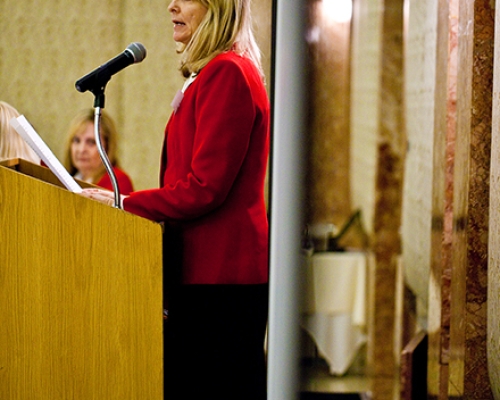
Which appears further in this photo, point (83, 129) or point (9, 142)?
point (83, 129)

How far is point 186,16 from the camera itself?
1286 mm

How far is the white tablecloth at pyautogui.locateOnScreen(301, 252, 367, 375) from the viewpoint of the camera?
18cm

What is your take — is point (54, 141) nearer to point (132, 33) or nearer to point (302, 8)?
point (132, 33)

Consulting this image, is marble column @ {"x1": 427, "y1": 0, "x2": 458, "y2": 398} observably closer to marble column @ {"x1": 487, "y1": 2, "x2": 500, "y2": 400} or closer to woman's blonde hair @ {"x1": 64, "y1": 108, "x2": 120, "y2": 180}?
marble column @ {"x1": 487, "y1": 2, "x2": 500, "y2": 400}

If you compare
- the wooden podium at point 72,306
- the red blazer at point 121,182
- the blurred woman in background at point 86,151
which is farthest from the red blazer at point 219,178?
the blurred woman in background at point 86,151

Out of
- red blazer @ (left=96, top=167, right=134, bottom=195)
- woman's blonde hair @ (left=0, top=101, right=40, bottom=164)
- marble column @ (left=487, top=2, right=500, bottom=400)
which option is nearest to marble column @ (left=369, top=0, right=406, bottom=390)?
marble column @ (left=487, top=2, right=500, bottom=400)

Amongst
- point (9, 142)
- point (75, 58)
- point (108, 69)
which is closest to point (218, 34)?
point (108, 69)

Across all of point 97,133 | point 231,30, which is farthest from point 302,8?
point 231,30

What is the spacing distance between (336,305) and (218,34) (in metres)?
1.13

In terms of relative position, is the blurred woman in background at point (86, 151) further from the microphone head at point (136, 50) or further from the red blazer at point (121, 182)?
the microphone head at point (136, 50)

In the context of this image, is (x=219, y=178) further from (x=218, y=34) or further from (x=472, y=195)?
(x=472, y=195)

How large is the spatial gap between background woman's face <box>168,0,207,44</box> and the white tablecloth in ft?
3.81

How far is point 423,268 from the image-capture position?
136cm

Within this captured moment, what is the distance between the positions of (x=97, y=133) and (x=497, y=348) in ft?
2.45
